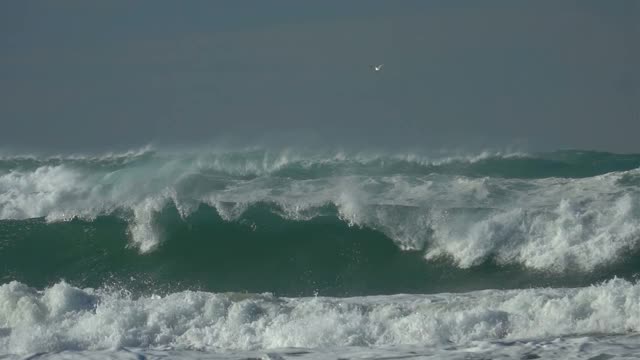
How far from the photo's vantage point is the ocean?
51.5ft

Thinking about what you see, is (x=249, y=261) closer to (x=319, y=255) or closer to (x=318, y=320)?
(x=319, y=255)

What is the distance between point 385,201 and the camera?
22.7 m

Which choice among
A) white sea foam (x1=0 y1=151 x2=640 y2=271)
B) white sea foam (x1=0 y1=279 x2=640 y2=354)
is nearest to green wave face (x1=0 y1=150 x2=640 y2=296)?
white sea foam (x1=0 y1=151 x2=640 y2=271)

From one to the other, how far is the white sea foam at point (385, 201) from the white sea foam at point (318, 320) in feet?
10.7

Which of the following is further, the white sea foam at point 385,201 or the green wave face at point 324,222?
the white sea foam at point 385,201

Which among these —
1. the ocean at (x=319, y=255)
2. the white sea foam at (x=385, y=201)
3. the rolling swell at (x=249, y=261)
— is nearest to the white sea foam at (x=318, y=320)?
the ocean at (x=319, y=255)

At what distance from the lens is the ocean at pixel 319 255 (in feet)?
→ 51.5

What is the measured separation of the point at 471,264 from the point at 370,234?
2.30 metres

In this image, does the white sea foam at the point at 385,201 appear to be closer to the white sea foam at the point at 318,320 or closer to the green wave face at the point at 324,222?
the green wave face at the point at 324,222

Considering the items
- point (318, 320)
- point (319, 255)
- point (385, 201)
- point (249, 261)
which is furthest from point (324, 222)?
point (318, 320)

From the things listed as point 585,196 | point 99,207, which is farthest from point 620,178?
point 99,207

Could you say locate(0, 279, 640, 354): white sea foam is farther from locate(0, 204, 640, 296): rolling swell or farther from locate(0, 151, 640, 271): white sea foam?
locate(0, 151, 640, 271): white sea foam

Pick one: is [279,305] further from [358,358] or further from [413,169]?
[413,169]

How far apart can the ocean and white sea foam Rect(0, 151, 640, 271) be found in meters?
0.04
